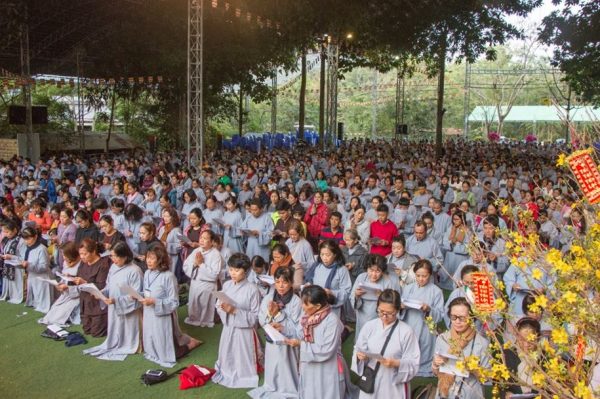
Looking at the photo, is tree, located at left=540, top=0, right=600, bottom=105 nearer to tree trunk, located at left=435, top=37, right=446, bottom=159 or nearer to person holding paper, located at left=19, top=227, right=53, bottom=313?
tree trunk, located at left=435, top=37, right=446, bottom=159

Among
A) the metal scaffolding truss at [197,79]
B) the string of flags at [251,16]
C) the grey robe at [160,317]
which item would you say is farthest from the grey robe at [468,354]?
the string of flags at [251,16]

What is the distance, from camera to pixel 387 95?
5106 cm

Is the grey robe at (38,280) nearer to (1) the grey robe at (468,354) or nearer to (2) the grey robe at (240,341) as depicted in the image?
(2) the grey robe at (240,341)

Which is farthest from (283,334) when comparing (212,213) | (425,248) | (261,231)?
(212,213)

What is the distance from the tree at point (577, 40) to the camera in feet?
59.4

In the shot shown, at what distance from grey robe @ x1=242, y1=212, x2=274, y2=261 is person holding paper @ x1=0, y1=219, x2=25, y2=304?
3.24 meters

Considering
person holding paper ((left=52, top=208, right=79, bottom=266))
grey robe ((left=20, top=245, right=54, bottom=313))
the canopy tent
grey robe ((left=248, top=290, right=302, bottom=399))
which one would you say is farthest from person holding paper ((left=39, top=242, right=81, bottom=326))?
the canopy tent

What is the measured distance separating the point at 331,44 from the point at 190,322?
1483cm

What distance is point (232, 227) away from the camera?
9328 mm

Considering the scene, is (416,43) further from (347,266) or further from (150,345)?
(150,345)

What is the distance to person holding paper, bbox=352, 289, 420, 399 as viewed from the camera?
4594 millimetres

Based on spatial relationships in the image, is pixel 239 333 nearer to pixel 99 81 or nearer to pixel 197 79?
pixel 197 79

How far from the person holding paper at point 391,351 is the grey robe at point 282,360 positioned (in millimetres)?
880

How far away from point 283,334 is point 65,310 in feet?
11.8
